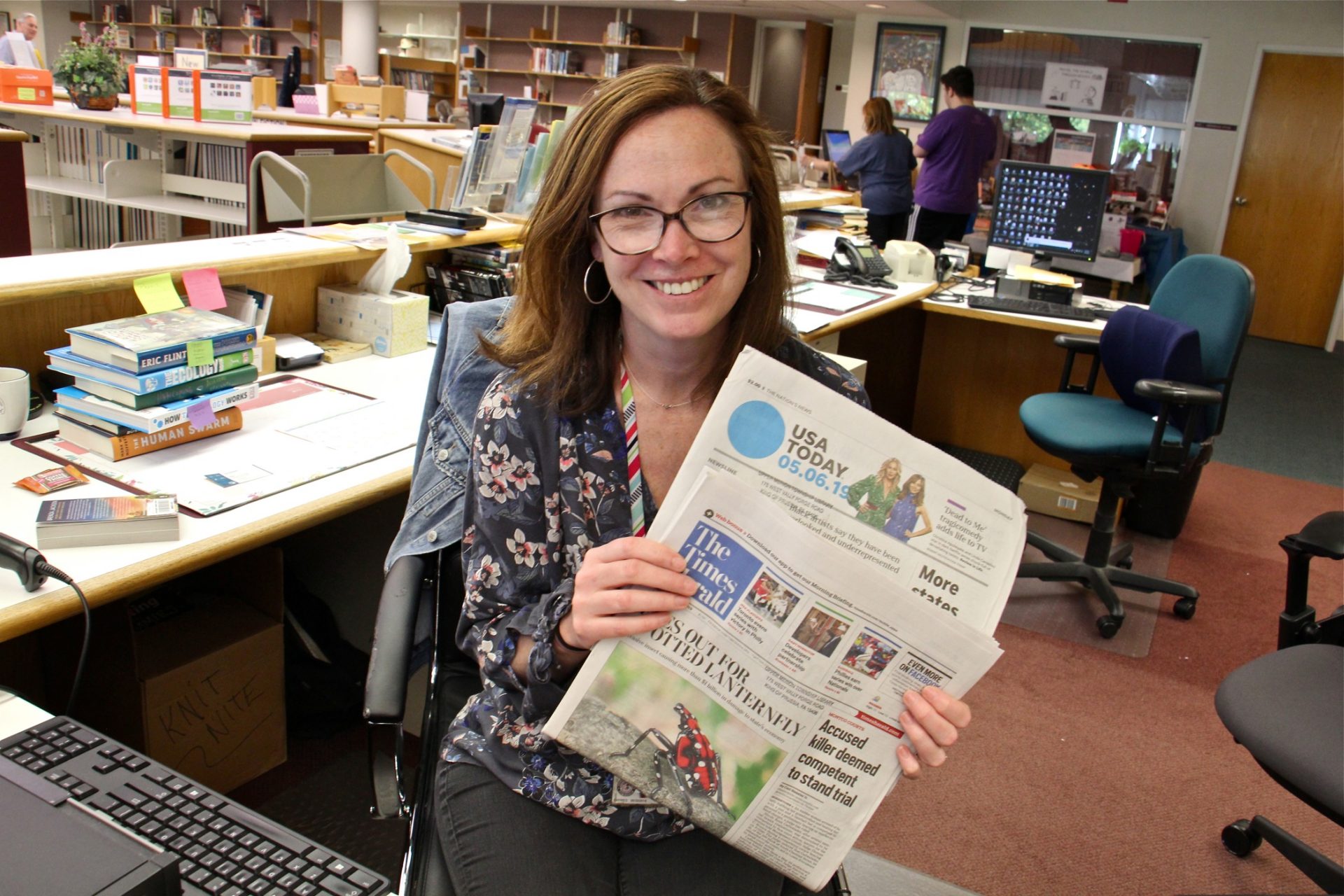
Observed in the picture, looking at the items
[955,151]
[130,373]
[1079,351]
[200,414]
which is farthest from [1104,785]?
[955,151]

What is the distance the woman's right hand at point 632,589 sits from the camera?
87 cm

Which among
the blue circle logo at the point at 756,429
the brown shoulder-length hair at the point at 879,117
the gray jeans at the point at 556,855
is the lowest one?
the gray jeans at the point at 556,855

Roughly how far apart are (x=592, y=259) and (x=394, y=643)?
51 centimetres

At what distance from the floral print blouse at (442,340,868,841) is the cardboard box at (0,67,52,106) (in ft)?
16.5

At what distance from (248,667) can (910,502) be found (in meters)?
1.48

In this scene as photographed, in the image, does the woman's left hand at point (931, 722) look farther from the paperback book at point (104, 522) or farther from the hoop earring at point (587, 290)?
the paperback book at point (104, 522)

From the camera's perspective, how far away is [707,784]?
3.04ft

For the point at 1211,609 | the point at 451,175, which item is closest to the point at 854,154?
the point at 451,175

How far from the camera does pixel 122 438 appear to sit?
1.57m

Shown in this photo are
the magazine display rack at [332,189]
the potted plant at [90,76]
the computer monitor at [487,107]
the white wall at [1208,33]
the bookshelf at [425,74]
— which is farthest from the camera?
the bookshelf at [425,74]

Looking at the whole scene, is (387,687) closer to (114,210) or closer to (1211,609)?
(1211,609)

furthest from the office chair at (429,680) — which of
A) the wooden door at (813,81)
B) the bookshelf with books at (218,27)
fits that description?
the bookshelf with books at (218,27)

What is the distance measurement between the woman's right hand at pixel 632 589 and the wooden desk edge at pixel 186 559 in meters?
0.64

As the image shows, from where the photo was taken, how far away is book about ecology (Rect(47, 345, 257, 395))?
5.12ft
